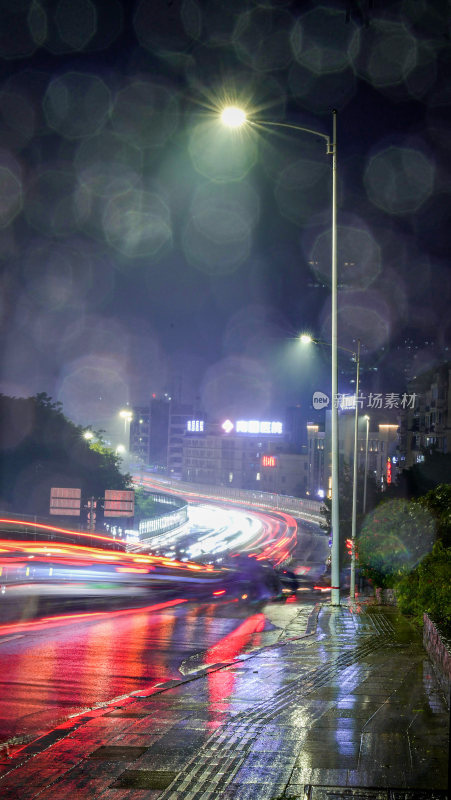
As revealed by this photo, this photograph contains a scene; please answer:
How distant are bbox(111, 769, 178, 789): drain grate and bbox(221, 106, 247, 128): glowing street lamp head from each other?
46.4ft

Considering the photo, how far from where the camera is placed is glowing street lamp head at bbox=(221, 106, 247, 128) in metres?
17.0

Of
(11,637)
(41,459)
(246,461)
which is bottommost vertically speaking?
(11,637)

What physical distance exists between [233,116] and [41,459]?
6381cm

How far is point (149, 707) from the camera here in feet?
31.5

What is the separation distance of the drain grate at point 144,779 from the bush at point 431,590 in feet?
22.0

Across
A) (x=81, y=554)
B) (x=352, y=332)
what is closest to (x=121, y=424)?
(x=352, y=332)

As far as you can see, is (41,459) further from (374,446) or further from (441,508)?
(441,508)

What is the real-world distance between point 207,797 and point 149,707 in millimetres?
3509

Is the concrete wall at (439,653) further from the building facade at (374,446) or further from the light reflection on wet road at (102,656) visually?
the building facade at (374,446)

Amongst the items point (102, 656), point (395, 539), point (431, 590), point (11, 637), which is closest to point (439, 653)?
point (431, 590)

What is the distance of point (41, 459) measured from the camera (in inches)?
3017

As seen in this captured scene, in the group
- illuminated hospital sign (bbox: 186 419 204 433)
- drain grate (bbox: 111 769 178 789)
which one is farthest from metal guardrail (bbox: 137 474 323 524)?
drain grate (bbox: 111 769 178 789)

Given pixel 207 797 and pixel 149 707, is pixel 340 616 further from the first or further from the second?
pixel 207 797

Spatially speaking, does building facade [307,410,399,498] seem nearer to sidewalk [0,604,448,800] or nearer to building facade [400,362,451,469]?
building facade [400,362,451,469]
